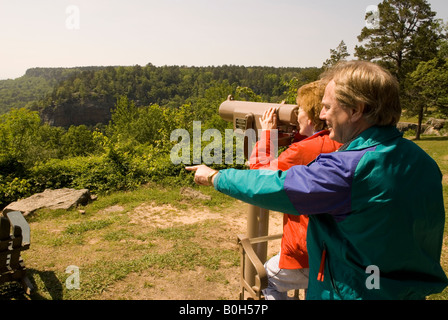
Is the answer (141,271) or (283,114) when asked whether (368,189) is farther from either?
(141,271)

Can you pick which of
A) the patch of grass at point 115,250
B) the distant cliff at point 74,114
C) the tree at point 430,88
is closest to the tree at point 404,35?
the tree at point 430,88

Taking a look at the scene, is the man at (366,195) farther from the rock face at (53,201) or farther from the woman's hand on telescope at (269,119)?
the rock face at (53,201)

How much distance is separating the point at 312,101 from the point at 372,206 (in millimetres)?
1012

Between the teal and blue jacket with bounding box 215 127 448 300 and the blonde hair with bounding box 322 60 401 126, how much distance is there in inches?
2.2

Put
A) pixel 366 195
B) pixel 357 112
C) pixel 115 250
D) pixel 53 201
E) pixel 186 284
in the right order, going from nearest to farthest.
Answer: pixel 366 195 → pixel 357 112 → pixel 186 284 → pixel 115 250 → pixel 53 201

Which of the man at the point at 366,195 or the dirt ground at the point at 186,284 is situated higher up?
the man at the point at 366,195

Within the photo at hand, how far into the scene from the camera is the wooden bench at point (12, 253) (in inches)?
138

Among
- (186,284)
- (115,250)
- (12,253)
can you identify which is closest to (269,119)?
(186,284)

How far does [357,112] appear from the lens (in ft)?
4.12

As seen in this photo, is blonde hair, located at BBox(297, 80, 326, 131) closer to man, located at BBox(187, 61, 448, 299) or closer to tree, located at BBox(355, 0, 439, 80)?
man, located at BBox(187, 61, 448, 299)

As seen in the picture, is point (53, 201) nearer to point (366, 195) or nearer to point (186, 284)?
point (186, 284)

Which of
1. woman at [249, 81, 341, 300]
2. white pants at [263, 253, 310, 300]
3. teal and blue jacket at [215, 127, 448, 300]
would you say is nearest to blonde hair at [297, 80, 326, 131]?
woman at [249, 81, 341, 300]

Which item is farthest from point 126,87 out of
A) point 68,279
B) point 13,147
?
point 68,279

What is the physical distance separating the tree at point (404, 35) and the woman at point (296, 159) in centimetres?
2522
